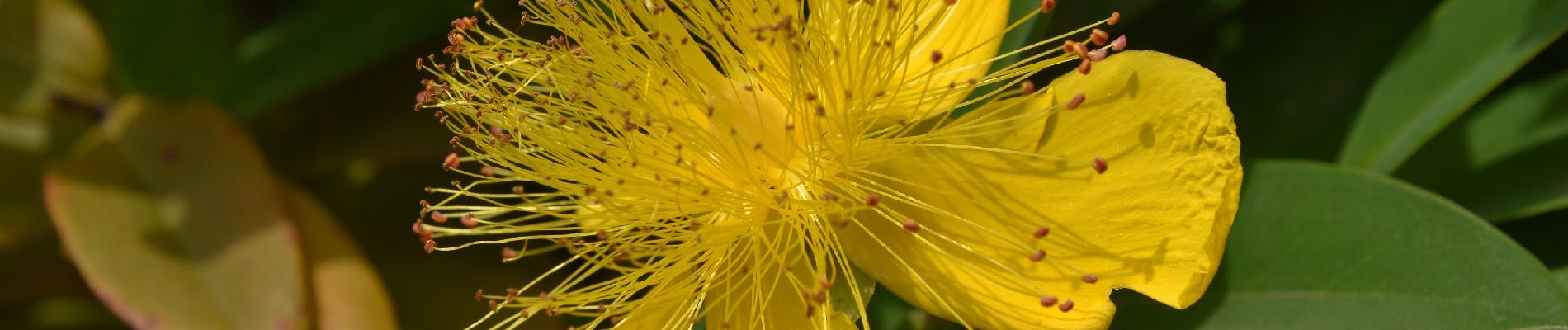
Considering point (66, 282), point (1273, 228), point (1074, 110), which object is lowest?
point (66, 282)

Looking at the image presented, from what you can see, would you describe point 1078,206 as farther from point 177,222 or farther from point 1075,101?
point 177,222

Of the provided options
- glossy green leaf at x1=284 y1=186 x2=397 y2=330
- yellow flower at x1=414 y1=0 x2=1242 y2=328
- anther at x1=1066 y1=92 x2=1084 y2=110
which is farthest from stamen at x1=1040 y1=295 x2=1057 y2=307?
glossy green leaf at x1=284 y1=186 x2=397 y2=330

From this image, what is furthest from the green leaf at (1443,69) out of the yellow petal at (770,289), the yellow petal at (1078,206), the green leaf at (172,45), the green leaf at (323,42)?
the green leaf at (172,45)

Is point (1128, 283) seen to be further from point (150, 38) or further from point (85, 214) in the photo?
point (150, 38)

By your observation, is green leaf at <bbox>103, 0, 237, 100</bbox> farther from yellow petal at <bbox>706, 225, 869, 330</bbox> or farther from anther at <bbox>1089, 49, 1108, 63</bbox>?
anther at <bbox>1089, 49, 1108, 63</bbox>

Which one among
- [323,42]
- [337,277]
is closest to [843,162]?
[337,277]

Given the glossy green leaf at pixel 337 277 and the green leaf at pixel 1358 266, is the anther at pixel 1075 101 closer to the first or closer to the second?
the green leaf at pixel 1358 266

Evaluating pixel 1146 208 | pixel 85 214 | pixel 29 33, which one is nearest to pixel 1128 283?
pixel 1146 208
